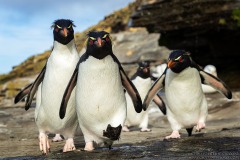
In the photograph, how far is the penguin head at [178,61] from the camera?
6.39 m

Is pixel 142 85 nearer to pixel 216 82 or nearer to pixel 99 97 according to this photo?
pixel 216 82

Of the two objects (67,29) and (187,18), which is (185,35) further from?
(67,29)

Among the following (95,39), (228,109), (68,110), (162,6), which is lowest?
(228,109)

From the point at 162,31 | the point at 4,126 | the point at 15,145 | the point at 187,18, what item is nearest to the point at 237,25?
the point at 187,18

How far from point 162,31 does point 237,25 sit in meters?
3.04

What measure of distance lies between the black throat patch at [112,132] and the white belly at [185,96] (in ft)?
6.25

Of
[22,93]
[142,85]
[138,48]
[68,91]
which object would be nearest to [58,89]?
[68,91]

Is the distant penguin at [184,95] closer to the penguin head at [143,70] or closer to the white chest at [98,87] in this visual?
the white chest at [98,87]

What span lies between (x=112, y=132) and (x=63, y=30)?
4.27 ft

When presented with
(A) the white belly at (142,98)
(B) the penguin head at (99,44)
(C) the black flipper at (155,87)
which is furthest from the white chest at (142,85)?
(B) the penguin head at (99,44)

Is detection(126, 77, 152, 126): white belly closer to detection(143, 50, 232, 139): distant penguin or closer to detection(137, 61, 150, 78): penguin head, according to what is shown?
detection(137, 61, 150, 78): penguin head

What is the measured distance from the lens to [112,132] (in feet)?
16.5

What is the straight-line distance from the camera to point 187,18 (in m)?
16.9

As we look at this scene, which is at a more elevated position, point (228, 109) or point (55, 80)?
point (55, 80)
